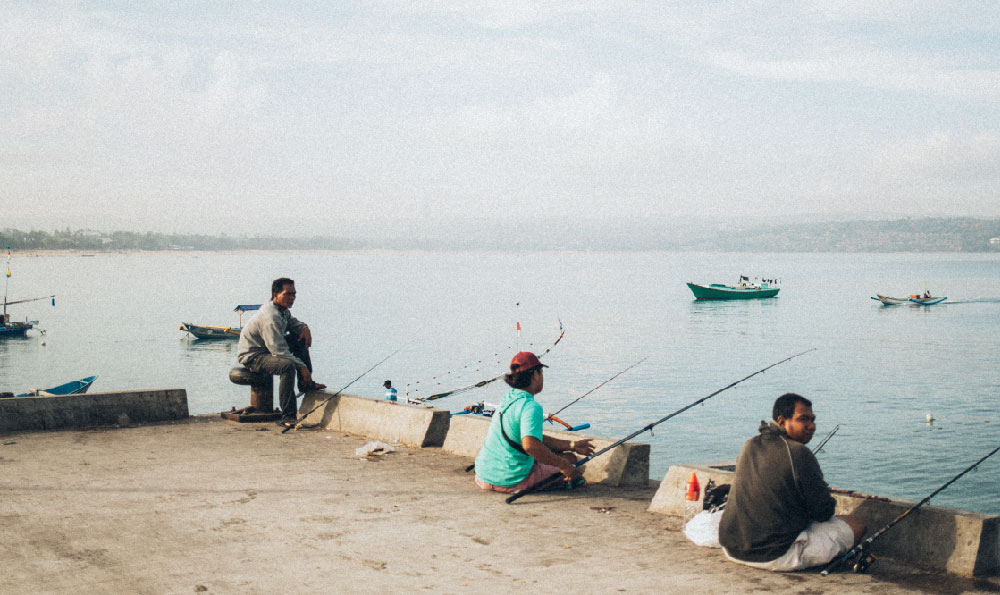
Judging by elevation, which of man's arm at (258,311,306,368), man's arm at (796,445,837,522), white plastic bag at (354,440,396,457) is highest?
man's arm at (258,311,306,368)

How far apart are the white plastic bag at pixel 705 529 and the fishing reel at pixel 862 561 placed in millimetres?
877

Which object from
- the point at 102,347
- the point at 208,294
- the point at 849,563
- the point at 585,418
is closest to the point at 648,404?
the point at 585,418

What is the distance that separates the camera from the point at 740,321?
261ft

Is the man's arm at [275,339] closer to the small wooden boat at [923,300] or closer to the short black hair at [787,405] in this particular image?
the short black hair at [787,405]

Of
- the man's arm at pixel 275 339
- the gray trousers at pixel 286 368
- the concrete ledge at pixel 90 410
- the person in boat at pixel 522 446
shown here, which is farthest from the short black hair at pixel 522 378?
the concrete ledge at pixel 90 410

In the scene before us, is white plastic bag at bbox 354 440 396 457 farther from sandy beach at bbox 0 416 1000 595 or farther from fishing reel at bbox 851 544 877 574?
fishing reel at bbox 851 544 877 574

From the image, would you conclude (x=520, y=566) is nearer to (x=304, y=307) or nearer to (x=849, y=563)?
(x=849, y=563)

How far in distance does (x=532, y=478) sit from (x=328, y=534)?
1.96 meters

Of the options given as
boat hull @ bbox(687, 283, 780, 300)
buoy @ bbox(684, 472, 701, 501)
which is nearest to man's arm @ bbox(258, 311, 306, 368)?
buoy @ bbox(684, 472, 701, 501)

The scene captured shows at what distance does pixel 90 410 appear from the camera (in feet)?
36.1

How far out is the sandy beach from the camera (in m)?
5.46

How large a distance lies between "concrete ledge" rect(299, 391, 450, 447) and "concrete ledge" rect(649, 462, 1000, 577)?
15.8 feet

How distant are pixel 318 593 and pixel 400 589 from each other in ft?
1.58

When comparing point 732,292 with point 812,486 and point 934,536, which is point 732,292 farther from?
point 812,486
